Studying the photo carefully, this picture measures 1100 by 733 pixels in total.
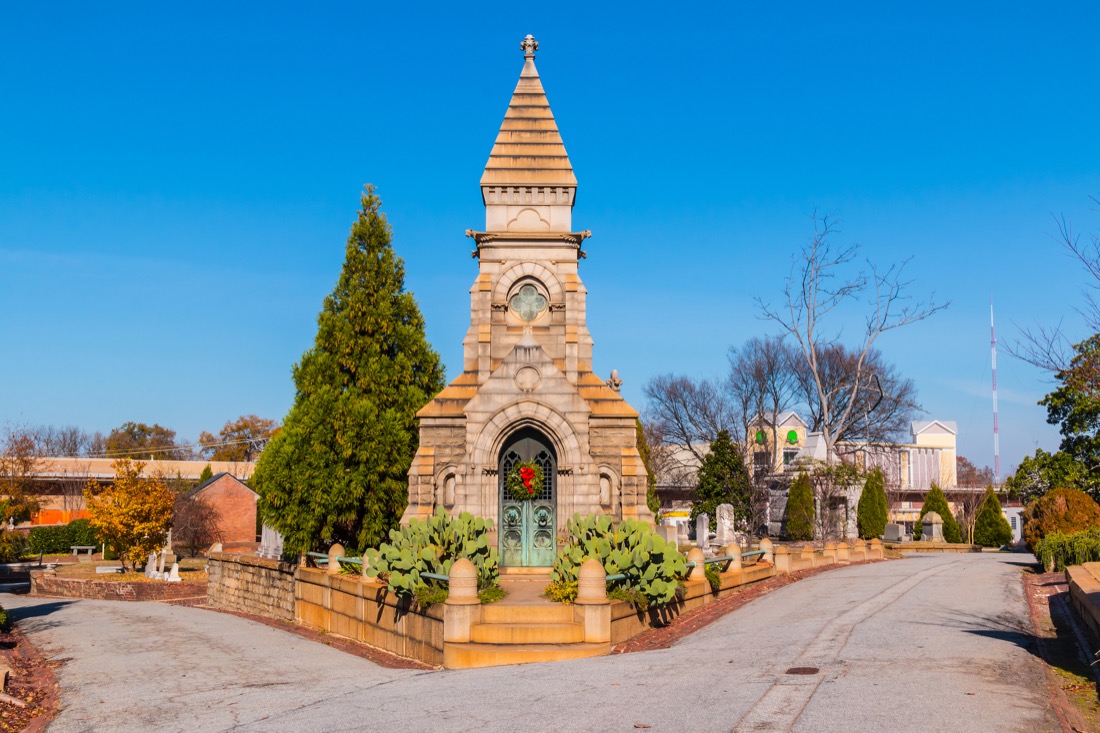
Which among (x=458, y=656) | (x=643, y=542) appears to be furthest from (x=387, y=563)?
(x=643, y=542)

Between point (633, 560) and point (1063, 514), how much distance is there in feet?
51.1

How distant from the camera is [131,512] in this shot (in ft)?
110

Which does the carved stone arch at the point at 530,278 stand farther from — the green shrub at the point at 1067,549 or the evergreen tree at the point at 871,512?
the evergreen tree at the point at 871,512

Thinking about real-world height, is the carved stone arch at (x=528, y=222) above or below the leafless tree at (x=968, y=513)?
above

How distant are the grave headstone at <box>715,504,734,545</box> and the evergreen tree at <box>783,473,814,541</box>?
3.58 metres

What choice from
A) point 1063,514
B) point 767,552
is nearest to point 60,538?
point 767,552

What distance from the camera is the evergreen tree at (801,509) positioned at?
39.0m

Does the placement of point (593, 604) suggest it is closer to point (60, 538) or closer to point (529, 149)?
point (529, 149)

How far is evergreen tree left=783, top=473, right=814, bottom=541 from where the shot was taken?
3900cm

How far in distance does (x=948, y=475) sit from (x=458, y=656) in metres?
85.9

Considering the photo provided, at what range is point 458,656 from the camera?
13.6 metres

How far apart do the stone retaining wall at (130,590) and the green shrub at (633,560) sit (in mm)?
19289

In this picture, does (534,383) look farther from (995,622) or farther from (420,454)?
(995,622)

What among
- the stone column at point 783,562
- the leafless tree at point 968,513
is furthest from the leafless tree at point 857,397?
the stone column at point 783,562
